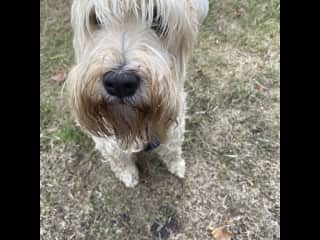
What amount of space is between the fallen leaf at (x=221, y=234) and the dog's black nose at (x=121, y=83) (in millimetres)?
1911

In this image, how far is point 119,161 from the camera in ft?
11.3

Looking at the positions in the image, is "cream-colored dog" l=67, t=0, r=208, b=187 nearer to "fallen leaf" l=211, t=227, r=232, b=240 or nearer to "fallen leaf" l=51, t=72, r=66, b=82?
"fallen leaf" l=211, t=227, r=232, b=240

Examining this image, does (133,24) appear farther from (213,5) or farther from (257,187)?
(213,5)

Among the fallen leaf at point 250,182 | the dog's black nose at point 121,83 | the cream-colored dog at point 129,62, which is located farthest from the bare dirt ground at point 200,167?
the dog's black nose at point 121,83

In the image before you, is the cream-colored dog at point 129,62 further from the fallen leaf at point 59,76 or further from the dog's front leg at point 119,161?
the fallen leaf at point 59,76

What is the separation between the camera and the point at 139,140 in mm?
2842

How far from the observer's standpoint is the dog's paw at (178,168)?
12.0 feet

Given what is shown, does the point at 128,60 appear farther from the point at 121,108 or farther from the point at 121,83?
the point at 121,108

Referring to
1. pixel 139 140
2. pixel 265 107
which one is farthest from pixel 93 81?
pixel 265 107

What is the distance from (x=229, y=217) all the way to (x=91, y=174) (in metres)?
1.50

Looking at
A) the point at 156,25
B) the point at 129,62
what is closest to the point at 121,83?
the point at 129,62

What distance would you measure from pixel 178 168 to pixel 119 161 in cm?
63

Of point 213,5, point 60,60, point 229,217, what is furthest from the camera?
point 213,5

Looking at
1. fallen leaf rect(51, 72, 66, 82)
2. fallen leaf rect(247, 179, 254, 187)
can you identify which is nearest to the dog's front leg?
fallen leaf rect(247, 179, 254, 187)
